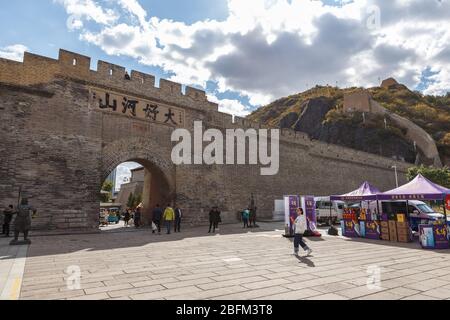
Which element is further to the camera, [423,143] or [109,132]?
[423,143]

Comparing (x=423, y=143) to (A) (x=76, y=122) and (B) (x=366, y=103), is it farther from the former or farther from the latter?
(A) (x=76, y=122)

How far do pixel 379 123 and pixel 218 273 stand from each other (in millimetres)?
50596

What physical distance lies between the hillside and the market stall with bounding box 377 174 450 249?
26.5m

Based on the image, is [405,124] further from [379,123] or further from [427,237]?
[427,237]

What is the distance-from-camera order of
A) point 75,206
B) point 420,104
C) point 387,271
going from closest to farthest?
1. point 387,271
2. point 75,206
3. point 420,104

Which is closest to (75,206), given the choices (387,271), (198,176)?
(198,176)

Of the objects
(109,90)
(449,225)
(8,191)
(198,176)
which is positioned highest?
(109,90)

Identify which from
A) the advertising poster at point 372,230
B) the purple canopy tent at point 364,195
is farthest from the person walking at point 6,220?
the advertising poster at point 372,230

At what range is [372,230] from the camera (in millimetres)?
11383

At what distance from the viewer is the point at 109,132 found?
14.2m

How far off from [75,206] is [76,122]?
3.61 m

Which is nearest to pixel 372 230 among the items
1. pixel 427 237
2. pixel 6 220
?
pixel 427 237

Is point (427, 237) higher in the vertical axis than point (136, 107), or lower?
lower
